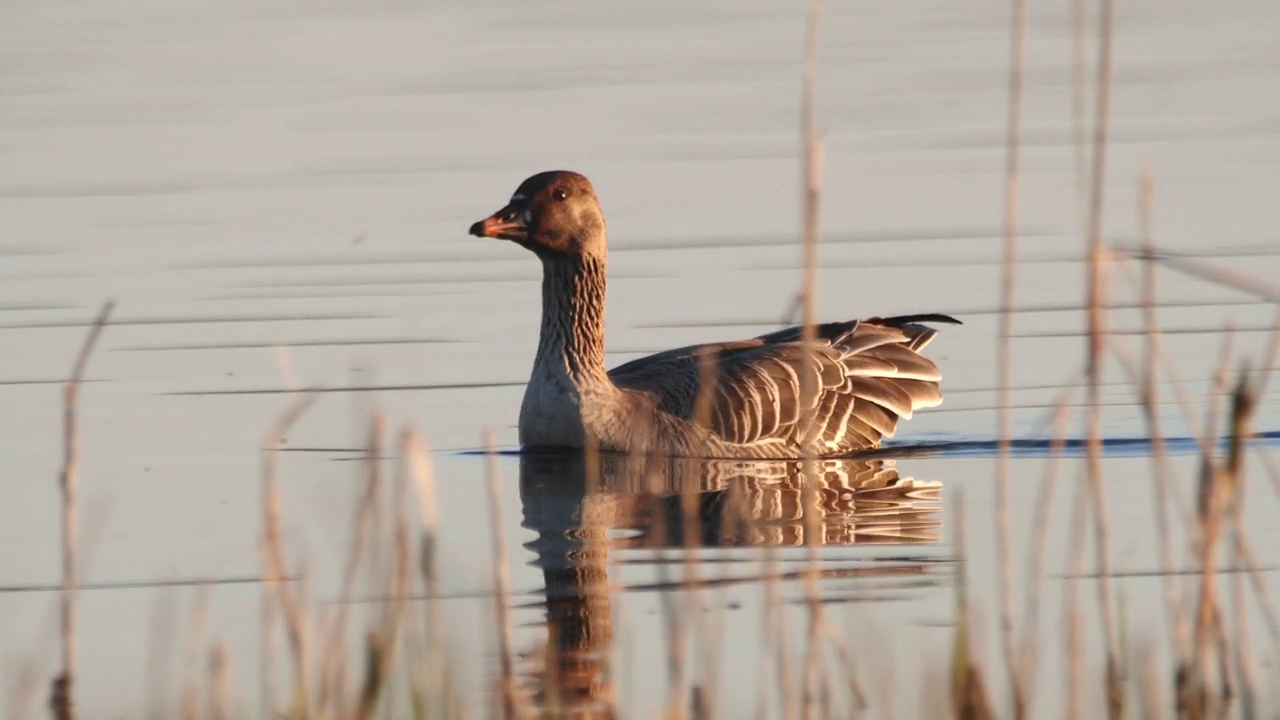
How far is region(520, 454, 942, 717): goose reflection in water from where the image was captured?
862cm

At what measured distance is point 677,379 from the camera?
1282cm

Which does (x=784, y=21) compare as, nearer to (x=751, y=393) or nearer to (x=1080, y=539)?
(x=751, y=393)

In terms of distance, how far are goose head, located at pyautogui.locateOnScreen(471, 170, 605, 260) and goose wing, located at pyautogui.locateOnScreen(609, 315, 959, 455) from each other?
780 millimetres

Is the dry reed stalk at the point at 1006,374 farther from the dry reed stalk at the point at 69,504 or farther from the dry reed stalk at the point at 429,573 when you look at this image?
the dry reed stalk at the point at 69,504

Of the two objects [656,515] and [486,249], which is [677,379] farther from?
[486,249]

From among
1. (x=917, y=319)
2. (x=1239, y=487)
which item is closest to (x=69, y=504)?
(x=1239, y=487)

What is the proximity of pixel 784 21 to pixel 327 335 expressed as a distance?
18489 millimetres

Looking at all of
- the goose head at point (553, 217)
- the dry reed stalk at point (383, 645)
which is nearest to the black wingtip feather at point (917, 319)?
the goose head at point (553, 217)

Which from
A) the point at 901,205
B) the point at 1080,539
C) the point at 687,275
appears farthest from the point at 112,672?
the point at 901,205

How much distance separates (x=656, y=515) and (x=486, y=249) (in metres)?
9.89

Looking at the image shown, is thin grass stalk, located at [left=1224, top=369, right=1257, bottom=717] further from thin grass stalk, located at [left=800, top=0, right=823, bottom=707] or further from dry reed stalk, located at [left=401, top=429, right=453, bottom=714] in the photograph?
dry reed stalk, located at [left=401, top=429, right=453, bottom=714]

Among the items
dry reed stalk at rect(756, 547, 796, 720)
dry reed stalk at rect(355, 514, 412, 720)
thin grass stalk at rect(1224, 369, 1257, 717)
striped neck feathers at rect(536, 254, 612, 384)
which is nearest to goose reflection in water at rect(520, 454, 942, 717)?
striped neck feathers at rect(536, 254, 612, 384)

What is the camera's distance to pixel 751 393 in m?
12.7

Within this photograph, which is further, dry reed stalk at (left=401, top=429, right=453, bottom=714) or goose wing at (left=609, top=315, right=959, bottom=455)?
goose wing at (left=609, top=315, right=959, bottom=455)
